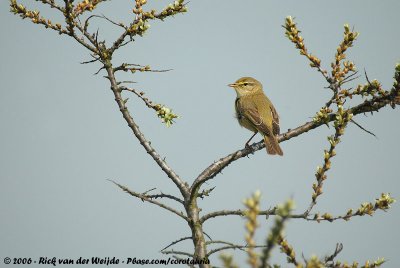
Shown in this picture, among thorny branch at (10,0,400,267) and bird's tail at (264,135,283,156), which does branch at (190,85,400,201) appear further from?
bird's tail at (264,135,283,156)

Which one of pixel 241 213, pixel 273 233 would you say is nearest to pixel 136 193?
pixel 241 213

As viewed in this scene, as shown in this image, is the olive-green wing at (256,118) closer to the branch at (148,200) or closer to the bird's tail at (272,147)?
the bird's tail at (272,147)

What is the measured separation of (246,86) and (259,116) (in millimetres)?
2550

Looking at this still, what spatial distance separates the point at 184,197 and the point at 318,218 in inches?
71.5

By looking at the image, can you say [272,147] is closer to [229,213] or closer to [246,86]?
[246,86]

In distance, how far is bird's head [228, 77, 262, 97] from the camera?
13.6m

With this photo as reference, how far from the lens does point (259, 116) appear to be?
11.4 meters

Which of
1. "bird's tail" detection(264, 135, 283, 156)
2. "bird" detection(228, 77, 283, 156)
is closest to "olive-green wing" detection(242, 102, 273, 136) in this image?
"bird" detection(228, 77, 283, 156)

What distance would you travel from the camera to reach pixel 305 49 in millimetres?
5789

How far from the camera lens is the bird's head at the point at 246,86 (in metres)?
13.6

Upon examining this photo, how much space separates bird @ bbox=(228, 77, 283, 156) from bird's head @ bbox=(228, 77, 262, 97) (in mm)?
57

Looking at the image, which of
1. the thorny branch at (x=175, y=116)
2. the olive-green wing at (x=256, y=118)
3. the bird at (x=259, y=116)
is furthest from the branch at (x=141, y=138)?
the olive-green wing at (x=256, y=118)

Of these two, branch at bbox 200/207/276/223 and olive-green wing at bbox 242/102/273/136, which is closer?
branch at bbox 200/207/276/223

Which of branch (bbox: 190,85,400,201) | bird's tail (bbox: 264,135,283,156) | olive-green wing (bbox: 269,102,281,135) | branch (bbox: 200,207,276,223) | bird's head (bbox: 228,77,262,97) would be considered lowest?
branch (bbox: 200,207,276,223)
